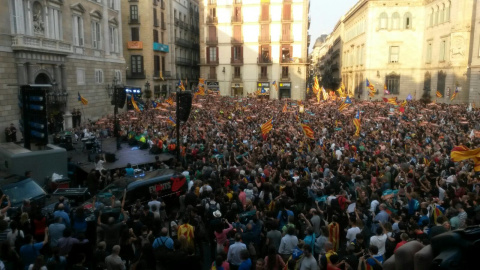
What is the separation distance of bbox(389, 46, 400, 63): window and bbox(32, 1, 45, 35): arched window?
130 feet

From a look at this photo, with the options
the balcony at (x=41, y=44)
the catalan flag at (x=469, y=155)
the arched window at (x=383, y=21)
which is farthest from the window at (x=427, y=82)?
the catalan flag at (x=469, y=155)

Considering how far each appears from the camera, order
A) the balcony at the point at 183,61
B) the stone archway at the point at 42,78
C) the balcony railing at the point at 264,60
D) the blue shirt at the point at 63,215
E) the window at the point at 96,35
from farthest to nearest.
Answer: the balcony railing at the point at 264,60
the balcony at the point at 183,61
the window at the point at 96,35
the stone archway at the point at 42,78
the blue shirt at the point at 63,215

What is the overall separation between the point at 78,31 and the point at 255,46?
2947cm

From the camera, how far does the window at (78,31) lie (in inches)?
1179

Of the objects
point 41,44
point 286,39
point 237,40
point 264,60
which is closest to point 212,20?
point 237,40

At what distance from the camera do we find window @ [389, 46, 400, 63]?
4847 centimetres

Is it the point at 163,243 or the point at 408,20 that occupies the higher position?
the point at 408,20

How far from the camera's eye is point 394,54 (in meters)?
48.7

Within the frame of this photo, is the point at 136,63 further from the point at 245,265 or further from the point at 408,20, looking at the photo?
the point at 245,265

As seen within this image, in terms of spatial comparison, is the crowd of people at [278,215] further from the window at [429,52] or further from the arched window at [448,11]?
the window at [429,52]

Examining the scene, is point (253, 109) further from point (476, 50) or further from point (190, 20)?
point (190, 20)

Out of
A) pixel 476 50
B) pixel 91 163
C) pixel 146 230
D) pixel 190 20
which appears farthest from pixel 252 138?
pixel 190 20

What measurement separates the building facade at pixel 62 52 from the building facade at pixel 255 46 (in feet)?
66.4

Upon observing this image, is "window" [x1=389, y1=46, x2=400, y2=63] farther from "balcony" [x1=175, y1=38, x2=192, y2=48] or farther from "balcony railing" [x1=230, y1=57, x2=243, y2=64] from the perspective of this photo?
"balcony" [x1=175, y1=38, x2=192, y2=48]
